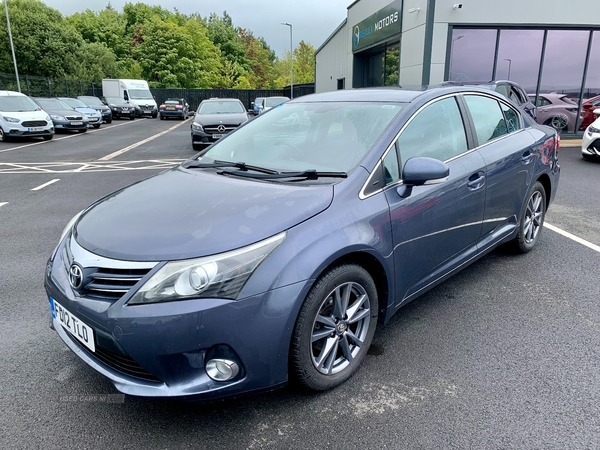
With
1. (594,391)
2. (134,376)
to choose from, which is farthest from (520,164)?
(134,376)

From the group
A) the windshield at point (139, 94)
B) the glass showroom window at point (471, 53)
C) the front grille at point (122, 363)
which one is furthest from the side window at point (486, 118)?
the windshield at point (139, 94)

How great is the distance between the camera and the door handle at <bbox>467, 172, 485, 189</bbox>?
3.24 meters

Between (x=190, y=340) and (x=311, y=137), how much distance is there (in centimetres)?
171

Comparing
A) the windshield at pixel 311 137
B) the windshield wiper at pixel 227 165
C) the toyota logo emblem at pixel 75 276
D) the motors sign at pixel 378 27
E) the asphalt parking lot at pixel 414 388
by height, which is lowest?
the asphalt parking lot at pixel 414 388

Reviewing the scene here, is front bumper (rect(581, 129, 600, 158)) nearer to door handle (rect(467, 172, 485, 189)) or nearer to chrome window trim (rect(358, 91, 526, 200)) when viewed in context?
chrome window trim (rect(358, 91, 526, 200))

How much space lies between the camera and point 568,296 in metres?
3.61

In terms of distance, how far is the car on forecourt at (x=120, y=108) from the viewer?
104 feet

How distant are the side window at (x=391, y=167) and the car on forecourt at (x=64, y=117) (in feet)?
64.2

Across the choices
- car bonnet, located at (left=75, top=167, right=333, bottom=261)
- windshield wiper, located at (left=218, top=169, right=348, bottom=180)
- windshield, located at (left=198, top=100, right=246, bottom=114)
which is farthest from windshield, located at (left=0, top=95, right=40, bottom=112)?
windshield wiper, located at (left=218, top=169, right=348, bottom=180)

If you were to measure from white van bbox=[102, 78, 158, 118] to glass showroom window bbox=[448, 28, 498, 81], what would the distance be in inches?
1037

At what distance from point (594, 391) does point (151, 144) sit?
1588 centimetres

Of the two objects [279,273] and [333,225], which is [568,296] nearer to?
[333,225]

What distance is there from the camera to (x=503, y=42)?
1400cm

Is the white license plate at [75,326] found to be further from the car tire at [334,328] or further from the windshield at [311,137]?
the windshield at [311,137]
